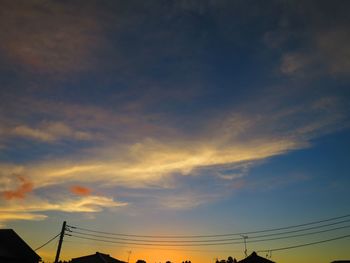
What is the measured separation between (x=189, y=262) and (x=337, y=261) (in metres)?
31.2

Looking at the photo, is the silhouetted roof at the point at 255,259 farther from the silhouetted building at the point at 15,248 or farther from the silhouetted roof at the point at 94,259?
the silhouetted building at the point at 15,248

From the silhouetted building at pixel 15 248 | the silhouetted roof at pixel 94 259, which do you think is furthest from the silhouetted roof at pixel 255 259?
the silhouetted building at pixel 15 248

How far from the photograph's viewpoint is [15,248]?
135 ft

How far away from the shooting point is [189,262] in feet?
215

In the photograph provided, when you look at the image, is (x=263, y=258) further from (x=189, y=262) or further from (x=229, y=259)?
(x=189, y=262)

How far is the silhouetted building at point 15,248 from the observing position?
38.9 meters

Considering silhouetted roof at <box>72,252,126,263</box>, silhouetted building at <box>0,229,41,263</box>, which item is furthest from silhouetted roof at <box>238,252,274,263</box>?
silhouetted building at <box>0,229,41,263</box>

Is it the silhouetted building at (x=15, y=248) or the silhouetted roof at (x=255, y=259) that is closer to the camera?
the silhouetted building at (x=15, y=248)

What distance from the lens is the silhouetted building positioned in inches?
1532

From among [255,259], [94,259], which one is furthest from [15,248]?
[255,259]

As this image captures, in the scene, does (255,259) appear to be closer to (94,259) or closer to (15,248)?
(94,259)

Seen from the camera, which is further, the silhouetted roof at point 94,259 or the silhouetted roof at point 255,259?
the silhouetted roof at point 94,259

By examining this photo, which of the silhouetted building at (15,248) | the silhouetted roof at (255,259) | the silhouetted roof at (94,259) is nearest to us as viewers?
the silhouetted building at (15,248)

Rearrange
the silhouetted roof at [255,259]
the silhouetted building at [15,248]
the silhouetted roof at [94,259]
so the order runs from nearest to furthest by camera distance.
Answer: the silhouetted building at [15,248] → the silhouetted roof at [255,259] → the silhouetted roof at [94,259]
